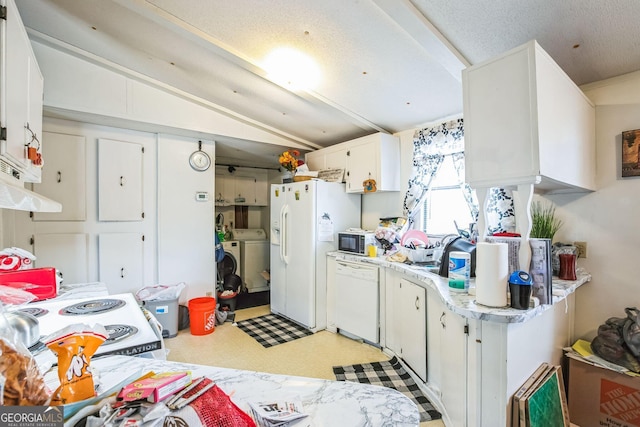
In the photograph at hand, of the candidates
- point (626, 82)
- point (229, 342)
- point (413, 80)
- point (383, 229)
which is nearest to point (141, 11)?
point (413, 80)

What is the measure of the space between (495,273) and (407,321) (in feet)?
3.98

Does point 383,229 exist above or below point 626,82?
below

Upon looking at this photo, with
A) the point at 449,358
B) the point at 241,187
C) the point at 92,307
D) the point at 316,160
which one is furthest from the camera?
the point at 241,187

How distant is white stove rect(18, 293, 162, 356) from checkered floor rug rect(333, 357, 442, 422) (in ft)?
5.51

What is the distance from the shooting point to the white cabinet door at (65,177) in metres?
2.83

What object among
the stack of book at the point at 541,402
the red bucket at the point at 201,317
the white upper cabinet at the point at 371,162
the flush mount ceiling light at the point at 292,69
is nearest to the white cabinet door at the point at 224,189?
the red bucket at the point at 201,317

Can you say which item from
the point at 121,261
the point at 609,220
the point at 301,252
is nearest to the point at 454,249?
the point at 609,220

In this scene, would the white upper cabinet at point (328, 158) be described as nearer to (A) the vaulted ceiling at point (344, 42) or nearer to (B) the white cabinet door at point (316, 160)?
(B) the white cabinet door at point (316, 160)

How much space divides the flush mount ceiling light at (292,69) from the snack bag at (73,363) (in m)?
2.18

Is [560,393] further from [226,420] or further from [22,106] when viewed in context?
[22,106]

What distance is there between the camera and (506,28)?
1.66 metres

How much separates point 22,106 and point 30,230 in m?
2.16

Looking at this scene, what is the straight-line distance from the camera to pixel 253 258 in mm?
5004

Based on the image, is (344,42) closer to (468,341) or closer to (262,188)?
(468,341)
